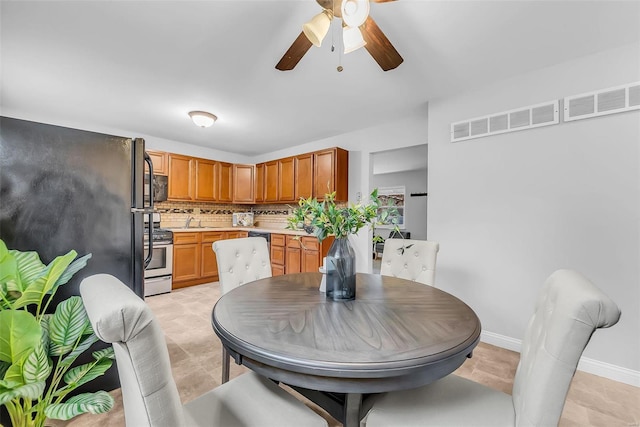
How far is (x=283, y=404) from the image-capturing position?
39.9 inches

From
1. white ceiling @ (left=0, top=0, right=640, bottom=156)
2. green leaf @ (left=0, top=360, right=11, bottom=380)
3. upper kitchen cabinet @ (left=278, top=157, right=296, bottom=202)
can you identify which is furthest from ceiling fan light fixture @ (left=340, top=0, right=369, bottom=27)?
upper kitchen cabinet @ (left=278, top=157, right=296, bottom=202)

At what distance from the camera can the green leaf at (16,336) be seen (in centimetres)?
91

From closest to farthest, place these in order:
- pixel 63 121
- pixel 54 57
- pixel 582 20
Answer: pixel 582 20
pixel 54 57
pixel 63 121

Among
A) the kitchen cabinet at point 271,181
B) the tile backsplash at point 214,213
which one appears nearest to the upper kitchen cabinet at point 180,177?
the tile backsplash at point 214,213

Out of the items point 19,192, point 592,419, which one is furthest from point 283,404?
point 592,419

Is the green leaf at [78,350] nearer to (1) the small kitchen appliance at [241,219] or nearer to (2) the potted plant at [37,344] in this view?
(2) the potted plant at [37,344]

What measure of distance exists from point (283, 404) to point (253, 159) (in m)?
5.33

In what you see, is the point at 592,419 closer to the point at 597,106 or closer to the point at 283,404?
the point at 283,404

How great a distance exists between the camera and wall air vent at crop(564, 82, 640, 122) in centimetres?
194

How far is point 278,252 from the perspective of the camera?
14.4 ft

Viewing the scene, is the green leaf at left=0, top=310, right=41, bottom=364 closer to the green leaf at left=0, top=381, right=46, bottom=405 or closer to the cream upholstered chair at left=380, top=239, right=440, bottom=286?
the green leaf at left=0, top=381, right=46, bottom=405

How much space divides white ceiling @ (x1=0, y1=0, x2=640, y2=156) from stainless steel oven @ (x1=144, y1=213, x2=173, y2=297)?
171 cm

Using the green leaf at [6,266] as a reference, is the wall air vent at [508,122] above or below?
above

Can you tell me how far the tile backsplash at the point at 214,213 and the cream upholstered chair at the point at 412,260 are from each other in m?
2.63
